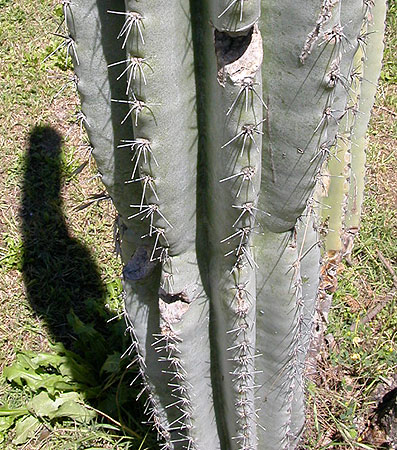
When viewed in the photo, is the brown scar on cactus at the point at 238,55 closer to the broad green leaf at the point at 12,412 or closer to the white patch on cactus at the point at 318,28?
the white patch on cactus at the point at 318,28

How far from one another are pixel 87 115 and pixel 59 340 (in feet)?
5.66

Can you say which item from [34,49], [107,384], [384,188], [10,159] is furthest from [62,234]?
[384,188]

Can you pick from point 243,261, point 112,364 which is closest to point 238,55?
point 243,261

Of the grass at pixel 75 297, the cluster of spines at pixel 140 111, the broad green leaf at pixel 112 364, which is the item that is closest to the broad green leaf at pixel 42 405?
the grass at pixel 75 297

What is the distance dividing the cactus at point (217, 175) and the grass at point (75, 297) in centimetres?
53

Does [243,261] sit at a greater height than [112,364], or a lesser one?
greater

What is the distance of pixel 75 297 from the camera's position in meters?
3.32

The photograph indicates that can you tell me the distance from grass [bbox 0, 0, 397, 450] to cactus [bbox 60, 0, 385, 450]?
0.53 meters

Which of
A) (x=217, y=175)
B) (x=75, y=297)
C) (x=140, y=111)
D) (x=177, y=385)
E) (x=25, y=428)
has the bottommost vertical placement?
(x=25, y=428)

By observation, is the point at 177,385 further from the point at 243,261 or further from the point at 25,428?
the point at 25,428

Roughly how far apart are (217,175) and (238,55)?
36cm

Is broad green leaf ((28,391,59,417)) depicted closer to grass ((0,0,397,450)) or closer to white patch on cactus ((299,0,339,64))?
grass ((0,0,397,450))

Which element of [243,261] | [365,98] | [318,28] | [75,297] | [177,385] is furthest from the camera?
[75,297]

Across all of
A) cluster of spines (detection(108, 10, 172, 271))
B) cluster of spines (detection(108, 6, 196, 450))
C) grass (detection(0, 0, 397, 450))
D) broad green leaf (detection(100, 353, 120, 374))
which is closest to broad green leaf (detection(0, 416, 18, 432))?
grass (detection(0, 0, 397, 450))
